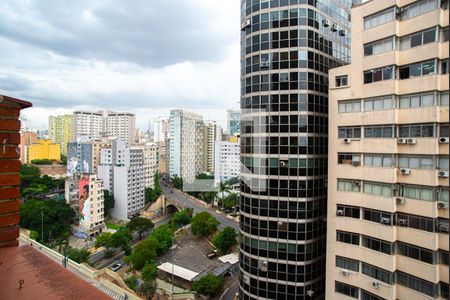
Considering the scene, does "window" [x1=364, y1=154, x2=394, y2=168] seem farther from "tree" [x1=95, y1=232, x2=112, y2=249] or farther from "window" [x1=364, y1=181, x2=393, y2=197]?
"tree" [x1=95, y1=232, x2=112, y2=249]

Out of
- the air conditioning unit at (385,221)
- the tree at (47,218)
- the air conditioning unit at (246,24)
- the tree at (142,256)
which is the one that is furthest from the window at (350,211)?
the tree at (47,218)

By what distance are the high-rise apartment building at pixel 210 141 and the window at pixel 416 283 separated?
2494 centimetres

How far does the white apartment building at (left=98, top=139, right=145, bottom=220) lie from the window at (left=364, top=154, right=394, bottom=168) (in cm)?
2124

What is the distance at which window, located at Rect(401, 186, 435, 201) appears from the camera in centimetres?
535

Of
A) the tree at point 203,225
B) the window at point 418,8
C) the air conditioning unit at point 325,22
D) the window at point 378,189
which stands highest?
the air conditioning unit at point 325,22

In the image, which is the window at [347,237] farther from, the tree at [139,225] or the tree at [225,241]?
the tree at [139,225]

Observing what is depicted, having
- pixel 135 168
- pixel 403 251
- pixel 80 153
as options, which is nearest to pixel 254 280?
pixel 403 251

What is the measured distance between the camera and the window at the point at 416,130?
5355 millimetres

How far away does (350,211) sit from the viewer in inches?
258

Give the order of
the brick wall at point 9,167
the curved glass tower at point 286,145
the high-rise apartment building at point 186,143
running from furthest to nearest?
the high-rise apartment building at point 186,143, the curved glass tower at point 286,145, the brick wall at point 9,167

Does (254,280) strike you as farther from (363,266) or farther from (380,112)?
(380,112)

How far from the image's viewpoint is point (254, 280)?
8.42 metres

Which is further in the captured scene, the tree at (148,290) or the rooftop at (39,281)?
the tree at (148,290)

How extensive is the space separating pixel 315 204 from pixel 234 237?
367 inches
